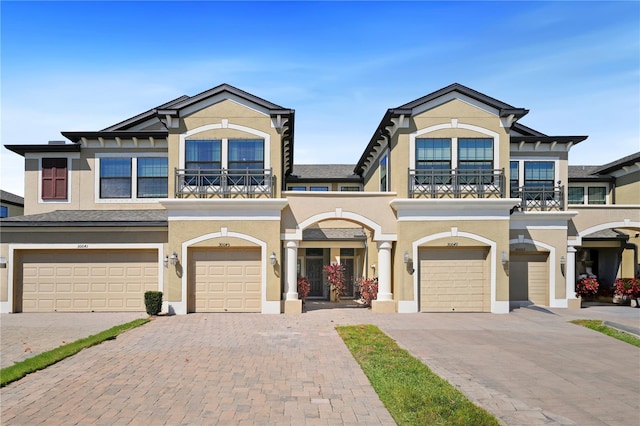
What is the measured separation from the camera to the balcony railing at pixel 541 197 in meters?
19.7

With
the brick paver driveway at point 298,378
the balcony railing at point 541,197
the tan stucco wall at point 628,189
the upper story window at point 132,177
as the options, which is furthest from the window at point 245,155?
the tan stucco wall at point 628,189

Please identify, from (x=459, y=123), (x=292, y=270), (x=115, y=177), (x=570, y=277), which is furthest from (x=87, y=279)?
(x=570, y=277)


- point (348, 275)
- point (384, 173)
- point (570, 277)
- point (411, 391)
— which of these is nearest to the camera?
point (411, 391)

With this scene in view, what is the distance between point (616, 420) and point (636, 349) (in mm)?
5912

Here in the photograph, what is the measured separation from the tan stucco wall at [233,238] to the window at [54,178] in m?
6.45

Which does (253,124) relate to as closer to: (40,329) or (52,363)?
(40,329)

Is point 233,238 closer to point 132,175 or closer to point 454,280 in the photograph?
point 132,175

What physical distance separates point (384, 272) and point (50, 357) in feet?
36.3

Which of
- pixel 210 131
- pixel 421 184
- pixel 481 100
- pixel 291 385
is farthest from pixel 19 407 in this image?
pixel 481 100

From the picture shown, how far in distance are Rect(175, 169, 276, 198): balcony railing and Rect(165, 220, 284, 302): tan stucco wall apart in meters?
1.03

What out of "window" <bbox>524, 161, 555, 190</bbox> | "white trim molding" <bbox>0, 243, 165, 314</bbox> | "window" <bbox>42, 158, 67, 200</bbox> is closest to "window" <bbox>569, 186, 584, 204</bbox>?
"window" <bbox>524, 161, 555, 190</bbox>

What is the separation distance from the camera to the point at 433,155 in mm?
17297

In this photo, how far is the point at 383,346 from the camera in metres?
10.9

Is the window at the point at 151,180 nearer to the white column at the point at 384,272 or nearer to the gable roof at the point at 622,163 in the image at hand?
the white column at the point at 384,272
